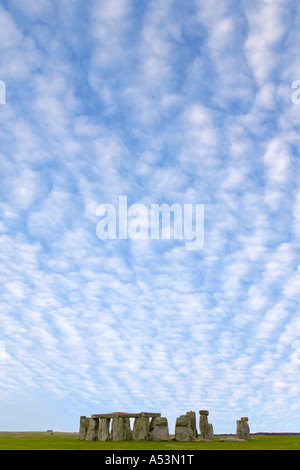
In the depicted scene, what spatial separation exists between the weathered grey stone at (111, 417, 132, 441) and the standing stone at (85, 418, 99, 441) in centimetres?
218

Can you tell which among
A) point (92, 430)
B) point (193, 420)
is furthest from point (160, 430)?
point (92, 430)

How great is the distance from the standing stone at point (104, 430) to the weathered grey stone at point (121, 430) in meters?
0.99

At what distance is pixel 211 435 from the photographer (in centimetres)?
Answer: 3228

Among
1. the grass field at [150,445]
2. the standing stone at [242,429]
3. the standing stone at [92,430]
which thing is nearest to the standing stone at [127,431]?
the grass field at [150,445]

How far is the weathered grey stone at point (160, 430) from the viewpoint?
88.1 feet

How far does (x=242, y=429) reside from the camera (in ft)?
99.3

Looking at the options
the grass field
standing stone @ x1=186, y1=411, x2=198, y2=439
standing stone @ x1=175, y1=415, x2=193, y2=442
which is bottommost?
the grass field

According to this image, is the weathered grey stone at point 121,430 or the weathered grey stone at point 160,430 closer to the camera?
the weathered grey stone at point 160,430

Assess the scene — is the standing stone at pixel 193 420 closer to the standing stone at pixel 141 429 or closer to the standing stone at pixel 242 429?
the standing stone at pixel 242 429

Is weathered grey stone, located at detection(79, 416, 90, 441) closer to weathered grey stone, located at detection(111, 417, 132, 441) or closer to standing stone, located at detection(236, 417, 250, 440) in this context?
weathered grey stone, located at detection(111, 417, 132, 441)

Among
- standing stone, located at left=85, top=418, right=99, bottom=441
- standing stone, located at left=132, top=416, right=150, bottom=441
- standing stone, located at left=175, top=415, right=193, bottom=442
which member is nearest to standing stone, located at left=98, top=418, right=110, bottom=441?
standing stone, located at left=85, top=418, right=99, bottom=441

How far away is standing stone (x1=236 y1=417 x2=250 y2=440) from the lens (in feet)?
98.8
